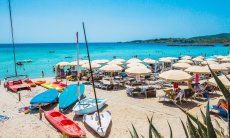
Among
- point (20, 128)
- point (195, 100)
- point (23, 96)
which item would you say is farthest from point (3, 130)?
point (195, 100)

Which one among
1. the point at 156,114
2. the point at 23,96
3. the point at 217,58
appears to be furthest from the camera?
the point at 217,58

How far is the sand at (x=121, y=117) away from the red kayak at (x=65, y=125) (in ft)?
0.81

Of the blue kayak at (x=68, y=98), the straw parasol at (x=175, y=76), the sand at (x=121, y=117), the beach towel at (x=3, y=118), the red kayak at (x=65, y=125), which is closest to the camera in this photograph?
the red kayak at (x=65, y=125)

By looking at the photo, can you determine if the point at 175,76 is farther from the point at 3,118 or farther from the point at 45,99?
the point at 3,118

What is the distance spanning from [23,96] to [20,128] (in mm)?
6851

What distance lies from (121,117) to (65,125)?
8.85ft

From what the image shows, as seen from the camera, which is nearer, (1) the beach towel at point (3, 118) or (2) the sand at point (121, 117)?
(2) the sand at point (121, 117)

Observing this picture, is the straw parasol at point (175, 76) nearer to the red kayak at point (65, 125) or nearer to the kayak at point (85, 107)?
the kayak at point (85, 107)

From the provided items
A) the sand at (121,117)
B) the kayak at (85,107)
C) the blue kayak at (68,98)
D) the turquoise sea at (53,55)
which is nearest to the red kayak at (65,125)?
the sand at (121,117)

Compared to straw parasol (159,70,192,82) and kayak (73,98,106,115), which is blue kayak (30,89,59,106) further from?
straw parasol (159,70,192,82)

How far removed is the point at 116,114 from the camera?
1277cm

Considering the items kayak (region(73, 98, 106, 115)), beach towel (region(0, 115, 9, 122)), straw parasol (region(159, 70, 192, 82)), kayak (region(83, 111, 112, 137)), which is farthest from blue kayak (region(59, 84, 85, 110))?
straw parasol (region(159, 70, 192, 82))

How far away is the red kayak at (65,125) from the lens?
10059 millimetres

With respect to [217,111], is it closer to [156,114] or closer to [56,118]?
[156,114]
